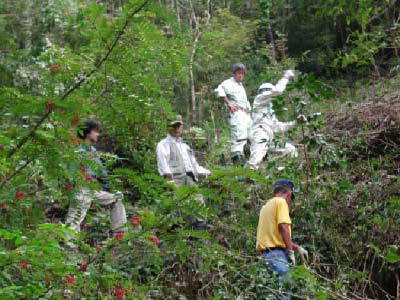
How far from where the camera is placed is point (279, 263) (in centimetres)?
721

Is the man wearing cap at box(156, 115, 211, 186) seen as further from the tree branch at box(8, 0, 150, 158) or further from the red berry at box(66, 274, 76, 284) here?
the tree branch at box(8, 0, 150, 158)

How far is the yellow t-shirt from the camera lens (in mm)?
7203

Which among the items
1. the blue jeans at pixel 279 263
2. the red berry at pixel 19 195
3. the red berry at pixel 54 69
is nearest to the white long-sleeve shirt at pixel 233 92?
the blue jeans at pixel 279 263

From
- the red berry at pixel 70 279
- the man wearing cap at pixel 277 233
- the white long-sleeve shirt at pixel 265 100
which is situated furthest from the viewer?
the white long-sleeve shirt at pixel 265 100

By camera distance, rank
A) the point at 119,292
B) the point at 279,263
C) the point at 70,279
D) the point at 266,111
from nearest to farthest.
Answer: the point at 70,279 → the point at 119,292 → the point at 279,263 → the point at 266,111

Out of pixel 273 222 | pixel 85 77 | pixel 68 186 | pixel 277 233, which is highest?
pixel 85 77

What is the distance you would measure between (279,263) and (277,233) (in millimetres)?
306

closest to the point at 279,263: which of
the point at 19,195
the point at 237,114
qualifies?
the point at 19,195

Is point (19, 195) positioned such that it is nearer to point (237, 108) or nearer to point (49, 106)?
point (49, 106)

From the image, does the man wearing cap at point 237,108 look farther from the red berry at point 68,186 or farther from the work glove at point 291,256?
the red berry at point 68,186

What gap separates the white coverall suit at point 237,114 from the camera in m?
11.4

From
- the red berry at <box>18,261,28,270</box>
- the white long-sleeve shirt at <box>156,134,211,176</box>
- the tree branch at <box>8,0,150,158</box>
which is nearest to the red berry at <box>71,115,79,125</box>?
the tree branch at <box>8,0,150,158</box>

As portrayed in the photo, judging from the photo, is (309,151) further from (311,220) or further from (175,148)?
(175,148)

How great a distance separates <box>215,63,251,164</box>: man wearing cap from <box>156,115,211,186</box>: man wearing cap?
83.5 inches
